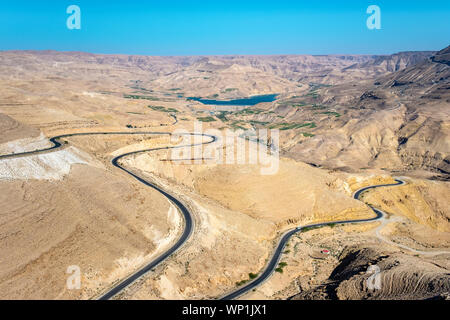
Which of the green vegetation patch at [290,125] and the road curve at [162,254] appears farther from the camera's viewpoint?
the green vegetation patch at [290,125]

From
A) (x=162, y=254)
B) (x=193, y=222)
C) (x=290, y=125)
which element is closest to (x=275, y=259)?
(x=193, y=222)

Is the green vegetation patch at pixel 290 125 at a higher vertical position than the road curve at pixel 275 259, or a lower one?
higher

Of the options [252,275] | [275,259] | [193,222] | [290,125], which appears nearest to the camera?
[252,275]

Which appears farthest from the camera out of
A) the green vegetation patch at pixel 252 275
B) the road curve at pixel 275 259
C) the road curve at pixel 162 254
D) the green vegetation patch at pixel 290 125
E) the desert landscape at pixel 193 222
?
the green vegetation patch at pixel 290 125

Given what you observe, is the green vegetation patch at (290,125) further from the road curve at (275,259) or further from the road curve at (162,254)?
the road curve at (162,254)

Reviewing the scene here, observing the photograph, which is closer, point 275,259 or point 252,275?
point 252,275

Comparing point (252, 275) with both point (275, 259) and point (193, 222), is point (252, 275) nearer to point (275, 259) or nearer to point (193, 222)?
point (275, 259)

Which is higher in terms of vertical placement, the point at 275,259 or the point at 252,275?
the point at 252,275

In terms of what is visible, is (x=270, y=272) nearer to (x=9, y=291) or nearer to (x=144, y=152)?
(x=9, y=291)

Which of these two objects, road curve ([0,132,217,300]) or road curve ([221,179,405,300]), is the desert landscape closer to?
road curve ([0,132,217,300])

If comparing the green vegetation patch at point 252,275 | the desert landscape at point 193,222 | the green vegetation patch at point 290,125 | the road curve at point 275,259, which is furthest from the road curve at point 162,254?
the green vegetation patch at point 290,125

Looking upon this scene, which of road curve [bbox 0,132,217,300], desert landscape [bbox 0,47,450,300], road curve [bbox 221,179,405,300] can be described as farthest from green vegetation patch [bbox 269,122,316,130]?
road curve [bbox 0,132,217,300]

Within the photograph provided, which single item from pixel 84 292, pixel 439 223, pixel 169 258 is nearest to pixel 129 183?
pixel 169 258
